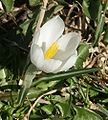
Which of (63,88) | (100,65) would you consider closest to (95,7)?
(100,65)

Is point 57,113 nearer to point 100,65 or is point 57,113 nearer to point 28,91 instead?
point 28,91

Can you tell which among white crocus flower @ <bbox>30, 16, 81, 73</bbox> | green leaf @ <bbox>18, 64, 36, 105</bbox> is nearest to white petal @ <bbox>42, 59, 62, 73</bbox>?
white crocus flower @ <bbox>30, 16, 81, 73</bbox>

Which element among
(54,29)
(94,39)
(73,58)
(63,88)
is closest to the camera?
(73,58)

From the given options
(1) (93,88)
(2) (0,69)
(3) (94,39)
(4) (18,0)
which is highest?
(4) (18,0)

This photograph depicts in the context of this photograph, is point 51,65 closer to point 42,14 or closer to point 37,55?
point 37,55

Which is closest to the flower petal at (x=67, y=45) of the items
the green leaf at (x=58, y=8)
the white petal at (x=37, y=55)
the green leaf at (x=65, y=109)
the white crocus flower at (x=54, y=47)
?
the white crocus flower at (x=54, y=47)

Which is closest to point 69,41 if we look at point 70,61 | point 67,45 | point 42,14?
point 67,45
